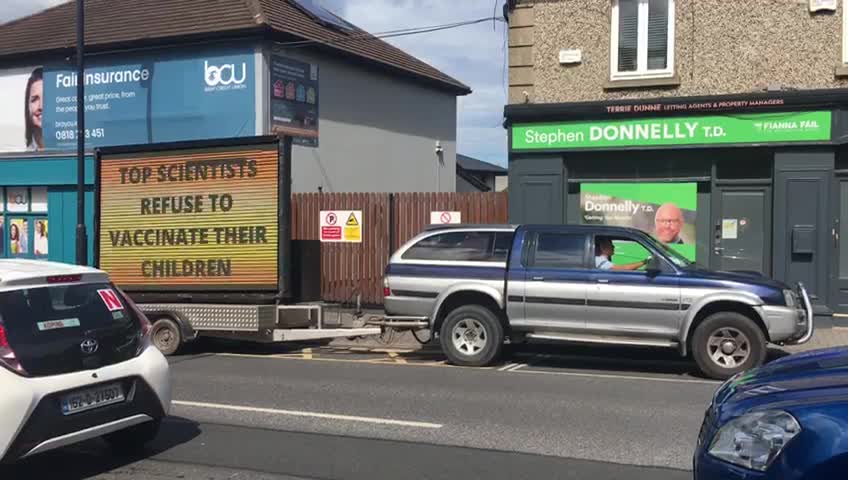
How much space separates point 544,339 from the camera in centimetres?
1049

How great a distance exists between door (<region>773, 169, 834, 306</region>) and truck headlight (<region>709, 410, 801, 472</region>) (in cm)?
1154

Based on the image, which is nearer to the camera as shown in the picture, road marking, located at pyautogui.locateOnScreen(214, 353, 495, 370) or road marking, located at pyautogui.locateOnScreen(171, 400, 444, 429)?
road marking, located at pyautogui.locateOnScreen(171, 400, 444, 429)

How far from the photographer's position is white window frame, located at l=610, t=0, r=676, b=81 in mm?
14586

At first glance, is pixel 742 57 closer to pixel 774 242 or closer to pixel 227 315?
pixel 774 242

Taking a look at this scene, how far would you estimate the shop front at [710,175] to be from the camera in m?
13.8

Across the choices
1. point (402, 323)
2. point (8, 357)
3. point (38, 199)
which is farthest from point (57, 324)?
point (38, 199)

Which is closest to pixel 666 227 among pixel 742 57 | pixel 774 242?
pixel 774 242

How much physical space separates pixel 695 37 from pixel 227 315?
30.7 ft

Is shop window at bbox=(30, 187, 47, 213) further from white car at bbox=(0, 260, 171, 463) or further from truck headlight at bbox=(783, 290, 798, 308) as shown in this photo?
truck headlight at bbox=(783, 290, 798, 308)

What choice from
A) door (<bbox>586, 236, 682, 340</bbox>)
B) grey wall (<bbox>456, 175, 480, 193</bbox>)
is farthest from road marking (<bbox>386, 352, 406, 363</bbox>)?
grey wall (<bbox>456, 175, 480, 193</bbox>)

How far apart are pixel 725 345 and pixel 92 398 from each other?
716cm

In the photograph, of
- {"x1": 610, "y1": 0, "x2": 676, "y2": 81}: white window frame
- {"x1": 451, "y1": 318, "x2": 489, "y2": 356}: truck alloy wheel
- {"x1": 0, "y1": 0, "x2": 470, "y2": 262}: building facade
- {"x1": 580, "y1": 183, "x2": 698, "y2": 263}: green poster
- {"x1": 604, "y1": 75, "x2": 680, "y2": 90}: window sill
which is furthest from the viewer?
{"x1": 0, "y1": 0, "x2": 470, "y2": 262}: building facade

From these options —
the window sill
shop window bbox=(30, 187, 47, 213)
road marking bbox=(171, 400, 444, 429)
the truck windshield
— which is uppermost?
the window sill

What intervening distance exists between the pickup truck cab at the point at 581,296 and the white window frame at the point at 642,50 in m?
5.26
